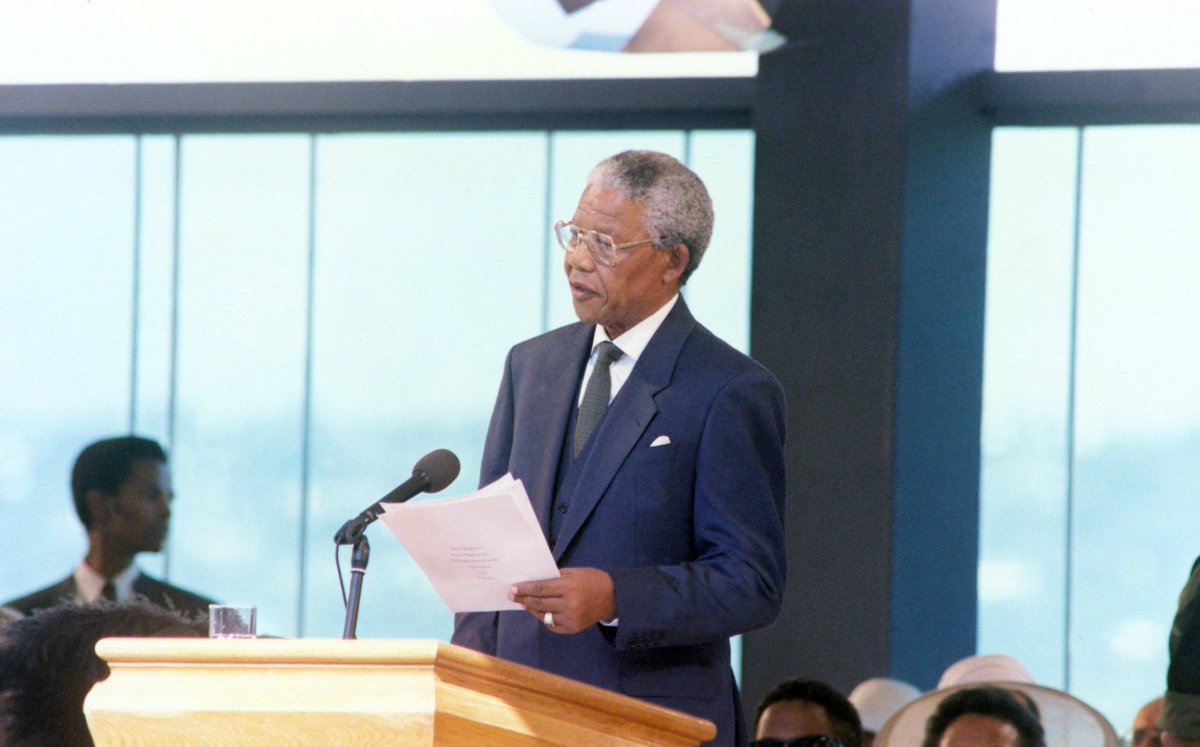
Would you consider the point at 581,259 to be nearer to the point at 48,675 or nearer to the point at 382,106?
the point at 48,675

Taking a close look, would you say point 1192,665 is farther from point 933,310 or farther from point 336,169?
point 336,169

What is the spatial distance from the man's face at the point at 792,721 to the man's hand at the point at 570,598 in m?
2.12

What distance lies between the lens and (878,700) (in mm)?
5930

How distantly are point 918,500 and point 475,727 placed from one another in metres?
6.02

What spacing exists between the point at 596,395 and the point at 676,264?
235 mm

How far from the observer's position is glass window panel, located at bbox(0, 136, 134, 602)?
1003cm

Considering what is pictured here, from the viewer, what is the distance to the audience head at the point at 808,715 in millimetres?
4523

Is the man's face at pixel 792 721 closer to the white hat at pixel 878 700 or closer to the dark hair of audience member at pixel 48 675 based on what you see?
the white hat at pixel 878 700

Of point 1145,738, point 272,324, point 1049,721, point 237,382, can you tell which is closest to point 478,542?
point 1049,721

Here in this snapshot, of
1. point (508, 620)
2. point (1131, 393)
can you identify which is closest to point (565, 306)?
point (1131, 393)

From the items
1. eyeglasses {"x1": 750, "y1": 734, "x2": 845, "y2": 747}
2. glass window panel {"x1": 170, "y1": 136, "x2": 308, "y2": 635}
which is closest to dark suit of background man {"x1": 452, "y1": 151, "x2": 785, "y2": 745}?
eyeglasses {"x1": 750, "y1": 734, "x2": 845, "y2": 747}

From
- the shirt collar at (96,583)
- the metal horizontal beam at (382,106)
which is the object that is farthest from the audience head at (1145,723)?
the metal horizontal beam at (382,106)

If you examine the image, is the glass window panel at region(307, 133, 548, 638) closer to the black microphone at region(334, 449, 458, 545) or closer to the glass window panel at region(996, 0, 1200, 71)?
the glass window panel at region(996, 0, 1200, 71)

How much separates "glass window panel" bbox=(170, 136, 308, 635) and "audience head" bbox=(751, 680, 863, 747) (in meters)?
5.51
